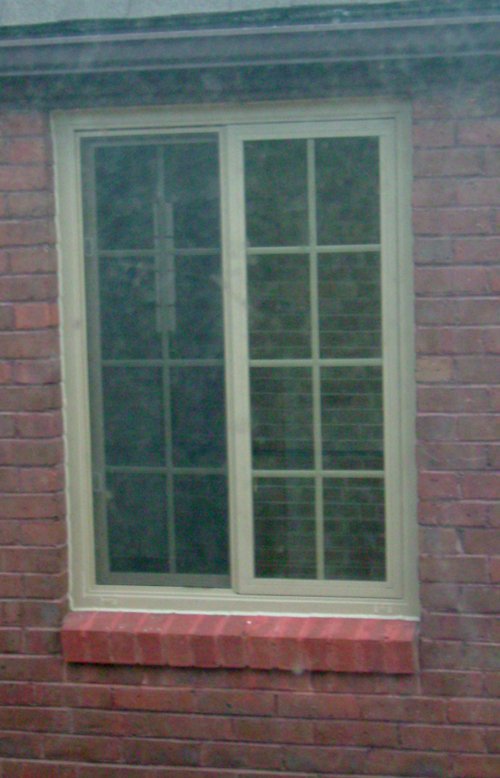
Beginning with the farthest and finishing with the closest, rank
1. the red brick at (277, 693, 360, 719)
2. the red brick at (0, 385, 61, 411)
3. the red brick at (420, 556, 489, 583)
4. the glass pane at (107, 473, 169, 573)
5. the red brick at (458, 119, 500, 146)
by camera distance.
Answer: the glass pane at (107, 473, 169, 573) < the red brick at (0, 385, 61, 411) < the red brick at (277, 693, 360, 719) < the red brick at (420, 556, 489, 583) < the red brick at (458, 119, 500, 146)

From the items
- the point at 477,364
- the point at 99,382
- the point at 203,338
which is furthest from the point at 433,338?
the point at 99,382

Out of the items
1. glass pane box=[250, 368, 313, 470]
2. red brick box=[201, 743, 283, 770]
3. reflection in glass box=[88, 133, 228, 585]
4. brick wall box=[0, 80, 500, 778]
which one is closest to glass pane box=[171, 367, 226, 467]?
reflection in glass box=[88, 133, 228, 585]

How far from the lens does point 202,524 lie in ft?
15.5

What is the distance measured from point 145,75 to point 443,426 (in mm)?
1697

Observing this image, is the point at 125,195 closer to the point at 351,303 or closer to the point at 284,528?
the point at 351,303

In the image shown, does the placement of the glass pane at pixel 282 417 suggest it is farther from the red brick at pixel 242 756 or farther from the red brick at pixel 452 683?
the red brick at pixel 242 756

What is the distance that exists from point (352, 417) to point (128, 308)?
97 centimetres

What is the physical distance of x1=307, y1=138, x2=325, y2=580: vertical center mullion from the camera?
453cm

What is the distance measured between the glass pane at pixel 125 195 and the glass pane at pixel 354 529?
1.21 metres

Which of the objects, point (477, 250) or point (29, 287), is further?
point (29, 287)

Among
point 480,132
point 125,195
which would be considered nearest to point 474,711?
point 480,132

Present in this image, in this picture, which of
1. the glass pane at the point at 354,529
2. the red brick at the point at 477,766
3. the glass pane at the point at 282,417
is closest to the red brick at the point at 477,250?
the glass pane at the point at 282,417

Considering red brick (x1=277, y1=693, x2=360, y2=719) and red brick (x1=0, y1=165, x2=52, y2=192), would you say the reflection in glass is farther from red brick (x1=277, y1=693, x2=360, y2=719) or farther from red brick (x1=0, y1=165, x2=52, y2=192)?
red brick (x1=277, y1=693, x2=360, y2=719)

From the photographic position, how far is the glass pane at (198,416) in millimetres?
4664
